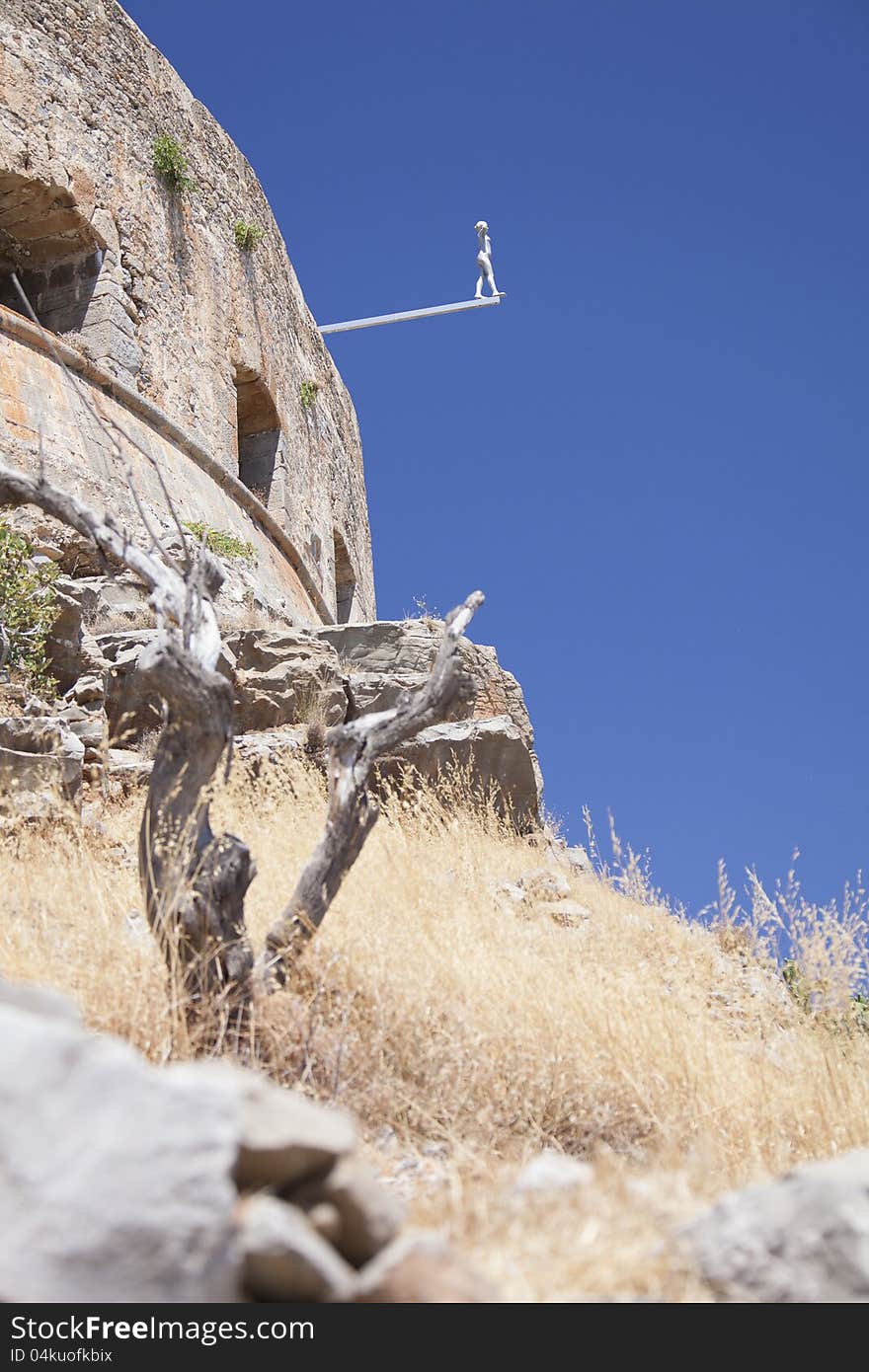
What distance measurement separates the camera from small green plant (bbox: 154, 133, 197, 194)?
Answer: 11.4m

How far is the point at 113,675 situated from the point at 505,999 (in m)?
3.90

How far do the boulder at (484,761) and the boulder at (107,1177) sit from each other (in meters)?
5.14

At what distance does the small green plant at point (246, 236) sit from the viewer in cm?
1291

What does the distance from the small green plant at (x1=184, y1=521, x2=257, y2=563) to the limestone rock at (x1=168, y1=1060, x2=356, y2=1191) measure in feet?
26.8

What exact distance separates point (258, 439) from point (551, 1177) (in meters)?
12.5

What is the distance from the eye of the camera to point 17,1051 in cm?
159

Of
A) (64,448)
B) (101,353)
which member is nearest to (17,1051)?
(64,448)

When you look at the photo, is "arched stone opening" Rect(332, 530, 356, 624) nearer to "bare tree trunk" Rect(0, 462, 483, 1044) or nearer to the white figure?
the white figure

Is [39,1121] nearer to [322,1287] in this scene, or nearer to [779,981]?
[322,1287]

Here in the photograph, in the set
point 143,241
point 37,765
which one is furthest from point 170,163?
point 37,765

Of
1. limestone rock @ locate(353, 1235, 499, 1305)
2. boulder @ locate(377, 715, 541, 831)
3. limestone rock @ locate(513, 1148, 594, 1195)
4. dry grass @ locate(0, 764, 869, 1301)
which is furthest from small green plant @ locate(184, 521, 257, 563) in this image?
limestone rock @ locate(353, 1235, 499, 1305)

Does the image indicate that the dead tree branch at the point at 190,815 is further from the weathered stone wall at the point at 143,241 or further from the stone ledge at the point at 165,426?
the weathered stone wall at the point at 143,241

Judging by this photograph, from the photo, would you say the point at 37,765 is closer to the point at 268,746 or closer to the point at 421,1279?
the point at 268,746

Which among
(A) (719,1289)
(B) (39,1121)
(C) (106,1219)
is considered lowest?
(A) (719,1289)
